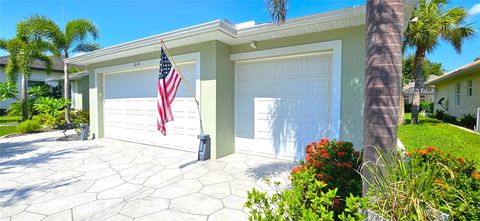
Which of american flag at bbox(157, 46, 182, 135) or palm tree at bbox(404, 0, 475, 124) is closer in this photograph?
american flag at bbox(157, 46, 182, 135)

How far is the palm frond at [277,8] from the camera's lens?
322 cm

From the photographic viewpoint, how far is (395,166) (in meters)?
1.75

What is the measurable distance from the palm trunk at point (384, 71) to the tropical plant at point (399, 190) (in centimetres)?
10

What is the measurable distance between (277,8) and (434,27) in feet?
37.3

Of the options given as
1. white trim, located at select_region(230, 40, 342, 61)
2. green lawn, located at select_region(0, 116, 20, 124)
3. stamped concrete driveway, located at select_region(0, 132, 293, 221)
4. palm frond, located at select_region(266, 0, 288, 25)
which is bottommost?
stamped concrete driveway, located at select_region(0, 132, 293, 221)

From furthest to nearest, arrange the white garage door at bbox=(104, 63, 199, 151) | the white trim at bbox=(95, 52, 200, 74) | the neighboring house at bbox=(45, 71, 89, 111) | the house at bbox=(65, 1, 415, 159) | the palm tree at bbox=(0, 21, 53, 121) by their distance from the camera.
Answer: the neighboring house at bbox=(45, 71, 89, 111) < the palm tree at bbox=(0, 21, 53, 121) < the white garage door at bbox=(104, 63, 199, 151) < the white trim at bbox=(95, 52, 200, 74) < the house at bbox=(65, 1, 415, 159)

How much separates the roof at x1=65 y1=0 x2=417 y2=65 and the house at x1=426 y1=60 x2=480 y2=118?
9715 mm

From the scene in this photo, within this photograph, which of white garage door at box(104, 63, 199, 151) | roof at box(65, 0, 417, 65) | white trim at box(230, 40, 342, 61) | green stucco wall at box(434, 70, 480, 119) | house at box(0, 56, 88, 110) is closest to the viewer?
roof at box(65, 0, 417, 65)

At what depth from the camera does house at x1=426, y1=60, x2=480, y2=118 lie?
35.9 feet

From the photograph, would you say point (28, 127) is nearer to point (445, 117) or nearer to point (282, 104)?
point (282, 104)

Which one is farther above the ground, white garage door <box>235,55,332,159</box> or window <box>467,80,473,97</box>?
window <box>467,80,473,97</box>

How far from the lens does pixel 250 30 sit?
491 centimetres

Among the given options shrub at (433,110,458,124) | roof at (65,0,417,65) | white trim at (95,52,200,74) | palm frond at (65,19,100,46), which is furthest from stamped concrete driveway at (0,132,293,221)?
shrub at (433,110,458,124)

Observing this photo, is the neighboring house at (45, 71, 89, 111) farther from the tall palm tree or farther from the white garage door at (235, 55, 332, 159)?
the tall palm tree
